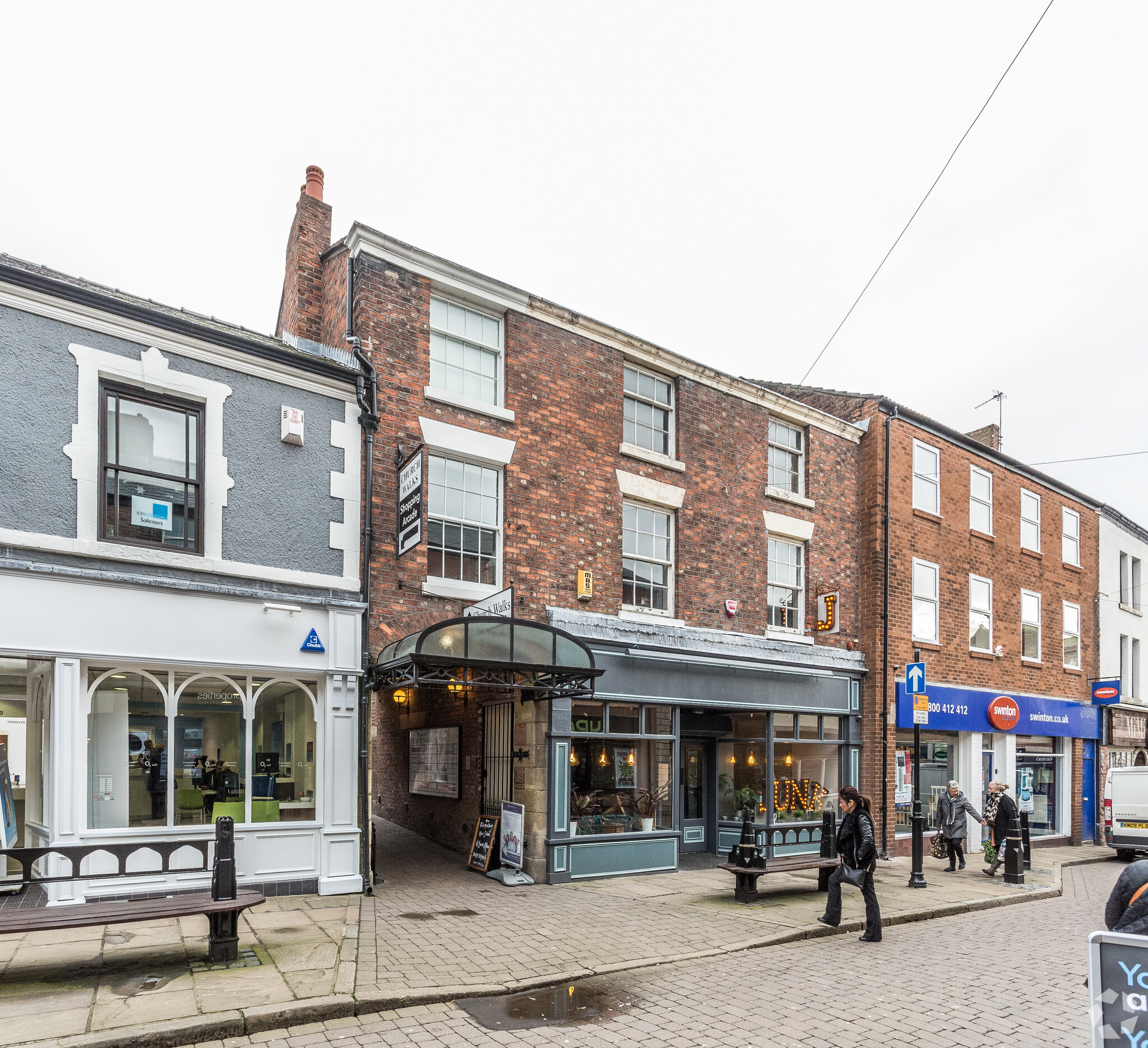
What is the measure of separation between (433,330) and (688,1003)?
8.82 metres

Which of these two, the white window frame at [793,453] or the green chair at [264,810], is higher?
the white window frame at [793,453]

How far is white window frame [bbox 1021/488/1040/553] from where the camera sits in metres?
22.0

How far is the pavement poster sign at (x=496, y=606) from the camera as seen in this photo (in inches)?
430

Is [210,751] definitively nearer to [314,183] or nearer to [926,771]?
[314,183]

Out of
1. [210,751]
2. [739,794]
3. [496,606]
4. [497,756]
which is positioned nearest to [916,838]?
[739,794]

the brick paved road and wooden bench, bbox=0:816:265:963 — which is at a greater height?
wooden bench, bbox=0:816:265:963

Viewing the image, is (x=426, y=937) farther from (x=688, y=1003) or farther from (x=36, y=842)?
(x=36, y=842)

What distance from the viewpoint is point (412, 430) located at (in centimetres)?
1194

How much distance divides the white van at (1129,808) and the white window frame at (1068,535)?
19.6 ft

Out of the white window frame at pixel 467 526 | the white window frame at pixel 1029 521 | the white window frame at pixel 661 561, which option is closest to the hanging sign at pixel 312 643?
the white window frame at pixel 467 526

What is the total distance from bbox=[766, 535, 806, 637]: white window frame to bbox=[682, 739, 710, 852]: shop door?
2511mm

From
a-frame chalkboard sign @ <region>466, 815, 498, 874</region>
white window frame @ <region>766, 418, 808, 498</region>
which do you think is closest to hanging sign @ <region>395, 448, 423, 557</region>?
a-frame chalkboard sign @ <region>466, 815, 498, 874</region>

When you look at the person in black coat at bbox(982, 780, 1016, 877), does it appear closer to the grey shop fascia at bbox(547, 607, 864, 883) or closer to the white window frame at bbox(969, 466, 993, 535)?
the grey shop fascia at bbox(547, 607, 864, 883)

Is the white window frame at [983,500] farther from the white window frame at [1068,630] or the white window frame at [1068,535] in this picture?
the white window frame at [1068,630]
